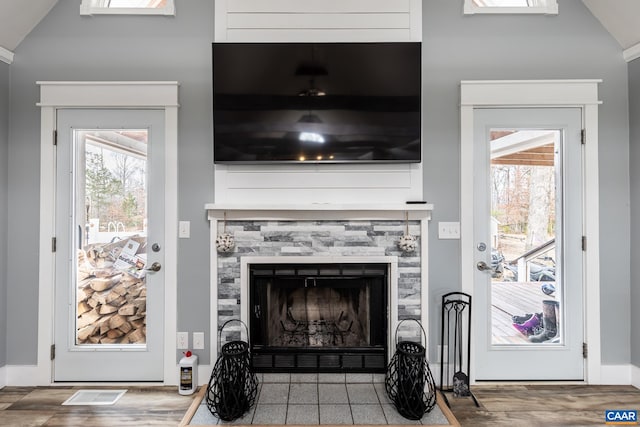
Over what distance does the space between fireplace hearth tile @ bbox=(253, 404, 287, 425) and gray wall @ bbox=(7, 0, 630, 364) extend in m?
0.63

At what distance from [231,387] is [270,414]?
28 cm

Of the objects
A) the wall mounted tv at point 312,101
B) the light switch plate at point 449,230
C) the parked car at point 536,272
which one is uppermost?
the wall mounted tv at point 312,101

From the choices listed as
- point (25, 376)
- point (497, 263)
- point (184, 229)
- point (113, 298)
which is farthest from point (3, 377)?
point (497, 263)

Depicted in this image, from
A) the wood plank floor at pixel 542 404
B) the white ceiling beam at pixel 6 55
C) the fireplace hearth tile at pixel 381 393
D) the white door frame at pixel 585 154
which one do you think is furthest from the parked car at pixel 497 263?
the white ceiling beam at pixel 6 55

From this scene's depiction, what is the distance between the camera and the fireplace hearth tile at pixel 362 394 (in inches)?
93.0

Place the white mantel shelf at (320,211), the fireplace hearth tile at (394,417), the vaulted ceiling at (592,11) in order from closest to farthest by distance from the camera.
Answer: the fireplace hearth tile at (394,417) < the vaulted ceiling at (592,11) < the white mantel shelf at (320,211)

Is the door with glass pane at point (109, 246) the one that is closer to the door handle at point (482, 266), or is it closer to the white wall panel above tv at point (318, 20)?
the white wall panel above tv at point (318, 20)

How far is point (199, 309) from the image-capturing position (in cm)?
268

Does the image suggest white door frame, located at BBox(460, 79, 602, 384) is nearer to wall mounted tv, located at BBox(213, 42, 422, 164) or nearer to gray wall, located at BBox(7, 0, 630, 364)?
gray wall, located at BBox(7, 0, 630, 364)

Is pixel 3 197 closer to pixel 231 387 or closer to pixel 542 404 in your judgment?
pixel 231 387

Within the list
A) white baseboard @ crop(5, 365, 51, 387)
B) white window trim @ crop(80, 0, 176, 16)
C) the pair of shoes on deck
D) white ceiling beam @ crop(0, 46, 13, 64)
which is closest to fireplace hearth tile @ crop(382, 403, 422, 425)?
the pair of shoes on deck

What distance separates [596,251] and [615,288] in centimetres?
30

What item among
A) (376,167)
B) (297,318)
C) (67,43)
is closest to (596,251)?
(376,167)

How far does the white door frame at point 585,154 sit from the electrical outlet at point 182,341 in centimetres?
196
